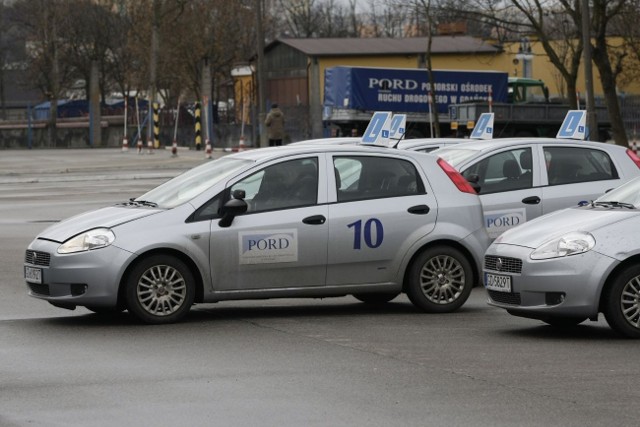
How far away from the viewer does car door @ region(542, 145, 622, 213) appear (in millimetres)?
14070

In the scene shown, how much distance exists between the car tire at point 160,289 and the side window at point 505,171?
14.4 ft

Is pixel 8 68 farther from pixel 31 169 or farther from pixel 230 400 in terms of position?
pixel 230 400

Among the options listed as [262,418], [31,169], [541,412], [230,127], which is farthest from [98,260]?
[230,127]

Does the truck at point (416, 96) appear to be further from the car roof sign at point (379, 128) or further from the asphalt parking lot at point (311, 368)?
the asphalt parking lot at point (311, 368)

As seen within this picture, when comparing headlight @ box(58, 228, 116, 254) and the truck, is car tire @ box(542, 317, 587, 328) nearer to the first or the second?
headlight @ box(58, 228, 116, 254)

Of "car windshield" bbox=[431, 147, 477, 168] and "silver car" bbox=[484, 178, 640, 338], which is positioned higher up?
"car windshield" bbox=[431, 147, 477, 168]

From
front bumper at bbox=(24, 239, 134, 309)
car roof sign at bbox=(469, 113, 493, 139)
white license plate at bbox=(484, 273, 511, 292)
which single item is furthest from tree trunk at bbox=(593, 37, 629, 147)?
front bumper at bbox=(24, 239, 134, 309)

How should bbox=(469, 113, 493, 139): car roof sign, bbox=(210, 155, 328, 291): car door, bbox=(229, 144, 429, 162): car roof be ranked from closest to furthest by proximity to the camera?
bbox=(210, 155, 328, 291): car door
bbox=(229, 144, 429, 162): car roof
bbox=(469, 113, 493, 139): car roof sign

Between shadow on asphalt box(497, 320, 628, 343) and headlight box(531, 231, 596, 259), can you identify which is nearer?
headlight box(531, 231, 596, 259)

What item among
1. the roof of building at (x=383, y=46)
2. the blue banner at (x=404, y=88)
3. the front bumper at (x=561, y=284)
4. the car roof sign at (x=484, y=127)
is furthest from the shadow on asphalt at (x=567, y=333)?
the roof of building at (x=383, y=46)

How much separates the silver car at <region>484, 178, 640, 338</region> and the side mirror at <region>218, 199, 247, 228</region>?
86.5 inches

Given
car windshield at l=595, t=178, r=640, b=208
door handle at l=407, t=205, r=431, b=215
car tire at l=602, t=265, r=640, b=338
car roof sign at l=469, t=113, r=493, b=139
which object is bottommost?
car tire at l=602, t=265, r=640, b=338

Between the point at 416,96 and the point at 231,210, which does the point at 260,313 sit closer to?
the point at 231,210

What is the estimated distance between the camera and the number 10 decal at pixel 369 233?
37.3 ft
